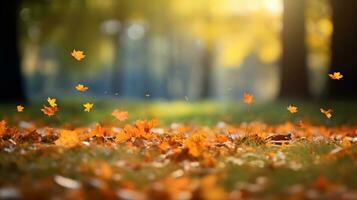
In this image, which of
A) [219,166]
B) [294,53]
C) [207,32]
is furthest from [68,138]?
[207,32]

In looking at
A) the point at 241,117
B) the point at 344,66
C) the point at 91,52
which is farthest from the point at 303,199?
the point at 91,52

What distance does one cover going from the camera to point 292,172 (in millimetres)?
4430

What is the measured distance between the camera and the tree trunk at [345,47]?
52.3 feet

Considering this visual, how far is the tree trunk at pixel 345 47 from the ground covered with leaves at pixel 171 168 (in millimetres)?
9817

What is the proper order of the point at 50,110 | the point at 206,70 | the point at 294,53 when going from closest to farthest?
the point at 50,110 → the point at 294,53 → the point at 206,70

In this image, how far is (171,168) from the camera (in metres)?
4.66

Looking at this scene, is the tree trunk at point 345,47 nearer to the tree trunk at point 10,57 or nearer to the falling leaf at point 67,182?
the tree trunk at point 10,57

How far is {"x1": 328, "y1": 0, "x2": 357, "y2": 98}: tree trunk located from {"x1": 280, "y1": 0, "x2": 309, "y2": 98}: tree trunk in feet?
4.35

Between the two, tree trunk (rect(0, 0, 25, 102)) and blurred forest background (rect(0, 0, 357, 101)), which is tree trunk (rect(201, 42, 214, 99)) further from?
tree trunk (rect(0, 0, 25, 102))

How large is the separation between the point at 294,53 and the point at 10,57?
879 cm

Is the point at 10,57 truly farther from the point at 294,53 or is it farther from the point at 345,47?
the point at 345,47

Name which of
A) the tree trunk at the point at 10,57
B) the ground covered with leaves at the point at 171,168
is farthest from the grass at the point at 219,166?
the tree trunk at the point at 10,57

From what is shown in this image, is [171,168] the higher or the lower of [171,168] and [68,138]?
the lower

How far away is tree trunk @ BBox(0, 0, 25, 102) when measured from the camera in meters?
18.9
